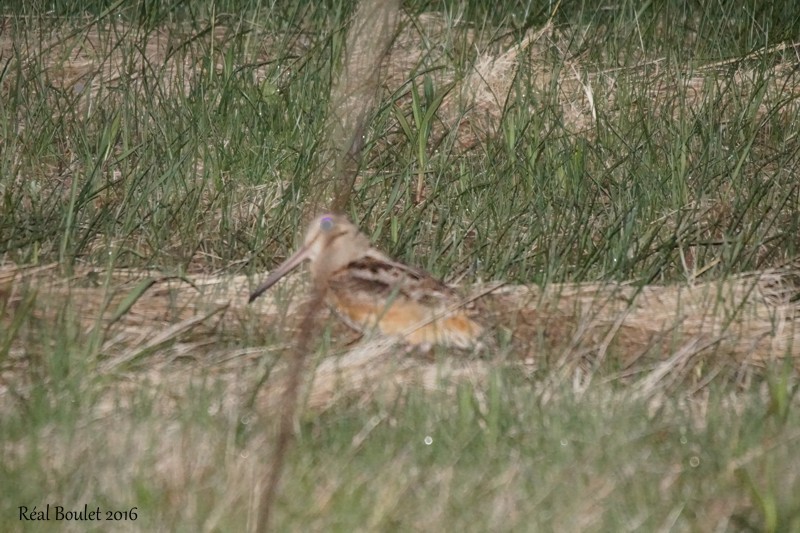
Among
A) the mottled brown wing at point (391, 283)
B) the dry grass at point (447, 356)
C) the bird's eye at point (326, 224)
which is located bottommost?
the dry grass at point (447, 356)

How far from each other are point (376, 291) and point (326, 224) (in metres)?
0.32

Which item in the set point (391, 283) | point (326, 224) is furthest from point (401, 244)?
point (391, 283)

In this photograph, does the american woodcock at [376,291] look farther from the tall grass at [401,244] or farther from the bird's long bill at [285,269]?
the tall grass at [401,244]

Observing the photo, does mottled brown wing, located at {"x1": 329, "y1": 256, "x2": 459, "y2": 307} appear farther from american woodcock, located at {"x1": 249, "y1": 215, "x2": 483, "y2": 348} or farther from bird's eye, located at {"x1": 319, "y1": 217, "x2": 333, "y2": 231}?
bird's eye, located at {"x1": 319, "y1": 217, "x2": 333, "y2": 231}

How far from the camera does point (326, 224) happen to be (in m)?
4.58

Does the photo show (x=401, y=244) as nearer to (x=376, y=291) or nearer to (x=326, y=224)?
(x=326, y=224)

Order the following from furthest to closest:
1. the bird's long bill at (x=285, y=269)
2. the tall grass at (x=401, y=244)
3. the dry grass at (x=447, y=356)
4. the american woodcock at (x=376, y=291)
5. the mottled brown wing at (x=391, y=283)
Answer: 1. the bird's long bill at (x=285, y=269)
2. the mottled brown wing at (x=391, y=283)
3. the american woodcock at (x=376, y=291)
4. the dry grass at (x=447, y=356)
5. the tall grass at (x=401, y=244)

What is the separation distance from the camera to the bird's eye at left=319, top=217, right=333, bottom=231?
15.0 feet

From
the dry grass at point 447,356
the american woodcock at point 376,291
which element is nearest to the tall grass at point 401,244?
the dry grass at point 447,356

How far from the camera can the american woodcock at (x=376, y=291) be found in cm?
428

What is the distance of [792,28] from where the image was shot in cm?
768

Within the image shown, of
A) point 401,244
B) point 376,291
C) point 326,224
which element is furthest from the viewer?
point 401,244

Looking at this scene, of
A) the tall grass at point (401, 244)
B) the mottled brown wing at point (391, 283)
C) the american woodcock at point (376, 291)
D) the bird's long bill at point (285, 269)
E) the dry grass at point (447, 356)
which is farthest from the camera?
the bird's long bill at point (285, 269)

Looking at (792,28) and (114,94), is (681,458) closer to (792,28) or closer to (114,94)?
(114,94)
